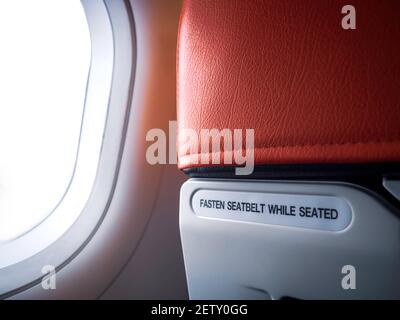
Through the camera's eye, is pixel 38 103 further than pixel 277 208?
Yes

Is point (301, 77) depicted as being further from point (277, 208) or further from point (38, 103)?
point (38, 103)

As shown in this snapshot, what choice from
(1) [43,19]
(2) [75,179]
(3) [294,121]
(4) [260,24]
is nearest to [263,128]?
(3) [294,121]

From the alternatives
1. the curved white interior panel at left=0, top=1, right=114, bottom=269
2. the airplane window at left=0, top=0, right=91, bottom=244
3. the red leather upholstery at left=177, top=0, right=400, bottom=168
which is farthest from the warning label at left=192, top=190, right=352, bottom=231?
the airplane window at left=0, top=0, right=91, bottom=244

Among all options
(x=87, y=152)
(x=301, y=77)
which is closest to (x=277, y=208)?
(x=301, y=77)

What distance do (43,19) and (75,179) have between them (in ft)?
1.65

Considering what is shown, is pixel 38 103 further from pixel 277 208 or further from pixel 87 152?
pixel 277 208

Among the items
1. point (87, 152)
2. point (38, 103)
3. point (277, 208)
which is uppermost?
point (38, 103)

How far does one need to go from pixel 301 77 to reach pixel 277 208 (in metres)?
0.19

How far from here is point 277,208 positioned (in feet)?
1.65

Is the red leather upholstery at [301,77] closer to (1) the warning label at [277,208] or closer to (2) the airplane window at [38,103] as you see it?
(1) the warning label at [277,208]

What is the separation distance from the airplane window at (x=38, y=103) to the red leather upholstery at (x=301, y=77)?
617 millimetres

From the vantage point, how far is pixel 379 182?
43 cm

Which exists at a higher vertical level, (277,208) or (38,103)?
(38,103)
